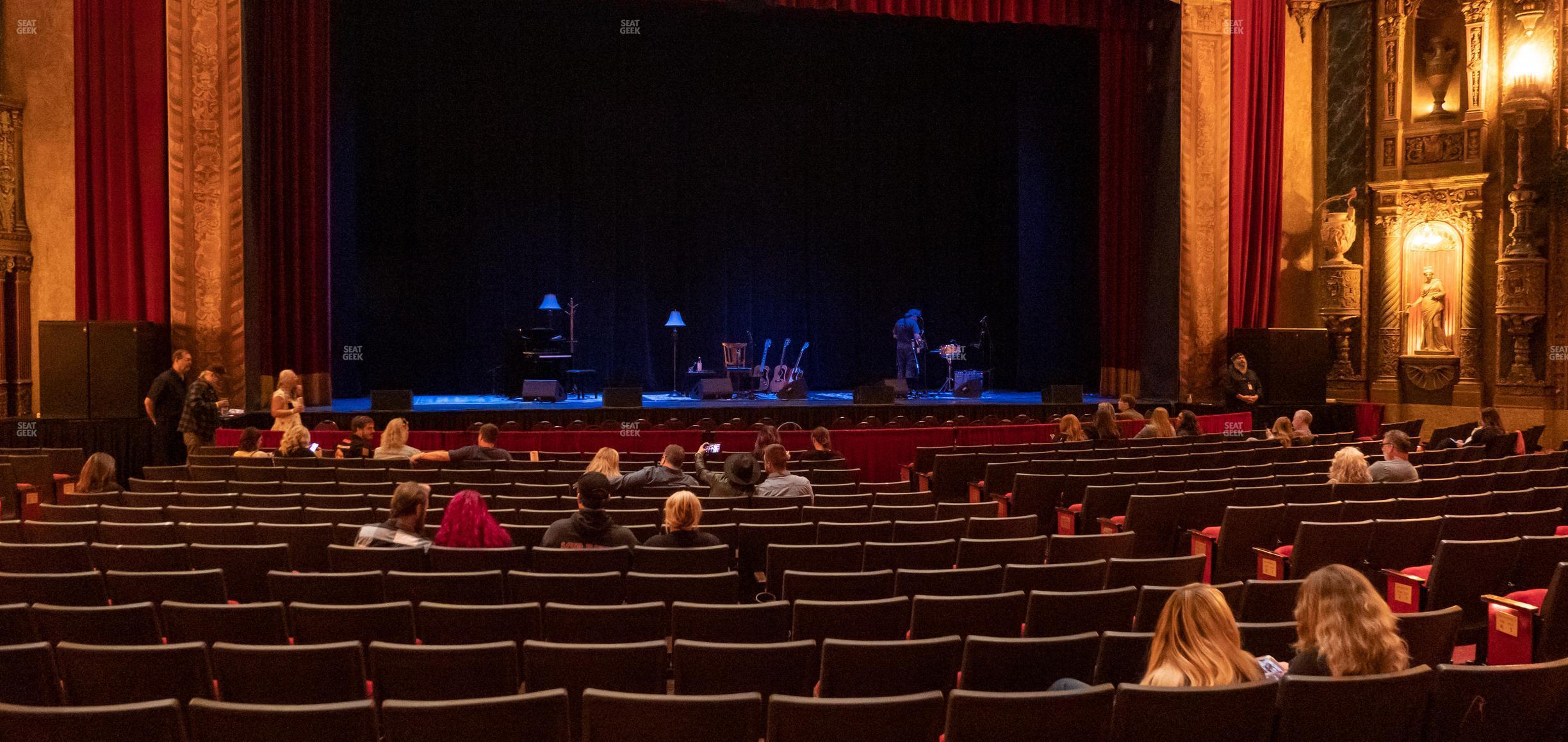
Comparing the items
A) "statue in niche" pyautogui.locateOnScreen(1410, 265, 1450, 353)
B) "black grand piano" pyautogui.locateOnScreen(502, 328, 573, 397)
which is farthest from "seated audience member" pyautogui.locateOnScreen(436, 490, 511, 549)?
"statue in niche" pyautogui.locateOnScreen(1410, 265, 1450, 353)

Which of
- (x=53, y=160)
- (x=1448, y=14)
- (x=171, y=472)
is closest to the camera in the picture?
(x=171, y=472)

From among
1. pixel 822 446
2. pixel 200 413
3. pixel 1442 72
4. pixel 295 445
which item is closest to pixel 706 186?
pixel 200 413

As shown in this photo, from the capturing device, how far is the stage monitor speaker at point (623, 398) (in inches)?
586

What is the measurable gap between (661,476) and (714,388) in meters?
9.37

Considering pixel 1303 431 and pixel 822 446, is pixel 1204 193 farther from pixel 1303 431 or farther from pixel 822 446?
pixel 822 446

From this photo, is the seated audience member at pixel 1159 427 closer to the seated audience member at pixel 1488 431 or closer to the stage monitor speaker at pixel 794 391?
the seated audience member at pixel 1488 431

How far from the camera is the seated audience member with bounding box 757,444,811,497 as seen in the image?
7.64 m

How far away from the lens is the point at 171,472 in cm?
944

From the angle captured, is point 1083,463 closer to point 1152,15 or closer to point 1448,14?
point 1152,15

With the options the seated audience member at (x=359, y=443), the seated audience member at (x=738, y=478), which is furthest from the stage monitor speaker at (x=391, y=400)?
the seated audience member at (x=738, y=478)

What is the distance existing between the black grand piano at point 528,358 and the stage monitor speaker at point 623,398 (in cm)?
235

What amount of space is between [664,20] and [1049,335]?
8.90m

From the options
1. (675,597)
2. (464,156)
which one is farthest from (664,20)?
(675,597)

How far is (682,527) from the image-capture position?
5.72 m
